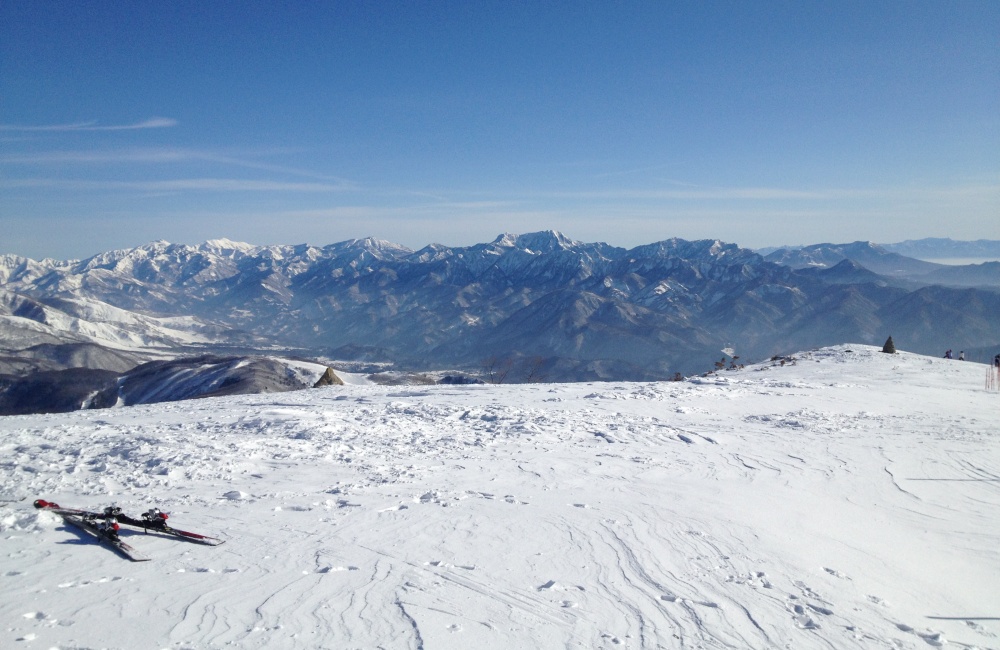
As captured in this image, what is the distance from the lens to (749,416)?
1702 centimetres

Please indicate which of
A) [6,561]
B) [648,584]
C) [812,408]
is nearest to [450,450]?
[648,584]

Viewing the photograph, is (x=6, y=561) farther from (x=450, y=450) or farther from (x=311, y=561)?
(x=450, y=450)

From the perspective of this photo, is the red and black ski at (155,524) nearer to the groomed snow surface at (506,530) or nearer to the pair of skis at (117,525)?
the pair of skis at (117,525)

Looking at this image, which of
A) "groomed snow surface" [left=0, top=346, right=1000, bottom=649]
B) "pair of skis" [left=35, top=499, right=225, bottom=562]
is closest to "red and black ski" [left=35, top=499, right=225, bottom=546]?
"pair of skis" [left=35, top=499, right=225, bottom=562]

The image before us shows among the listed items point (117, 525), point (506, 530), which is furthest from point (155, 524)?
point (506, 530)

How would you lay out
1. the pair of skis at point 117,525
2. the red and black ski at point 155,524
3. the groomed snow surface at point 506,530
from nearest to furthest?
the groomed snow surface at point 506,530 → the pair of skis at point 117,525 → the red and black ski at point 155,524

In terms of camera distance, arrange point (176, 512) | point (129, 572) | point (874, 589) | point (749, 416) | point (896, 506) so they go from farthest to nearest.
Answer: point (749, 416) < point (896, 506) < point (176, 512) < point (874, 589) < point (129, 572)

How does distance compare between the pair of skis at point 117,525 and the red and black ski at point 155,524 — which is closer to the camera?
the pair of skis at point 117,525

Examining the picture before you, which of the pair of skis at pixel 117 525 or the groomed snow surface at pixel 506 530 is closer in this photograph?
the groomed snow surface at pixel 506 530

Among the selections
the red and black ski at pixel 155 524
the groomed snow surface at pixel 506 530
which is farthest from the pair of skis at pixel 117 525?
the groomed snow surface at pixel 506 530

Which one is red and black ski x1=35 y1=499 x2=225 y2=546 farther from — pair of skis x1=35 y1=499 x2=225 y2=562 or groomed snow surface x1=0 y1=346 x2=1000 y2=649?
groomed snow surface x1=0 y1=346 x2=1000 y2=649

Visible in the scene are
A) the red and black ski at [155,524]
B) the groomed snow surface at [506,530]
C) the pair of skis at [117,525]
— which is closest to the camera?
the groomed snow surface at [506,530]

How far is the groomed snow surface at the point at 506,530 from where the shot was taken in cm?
577

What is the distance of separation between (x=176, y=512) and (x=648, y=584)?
7.15 metres
